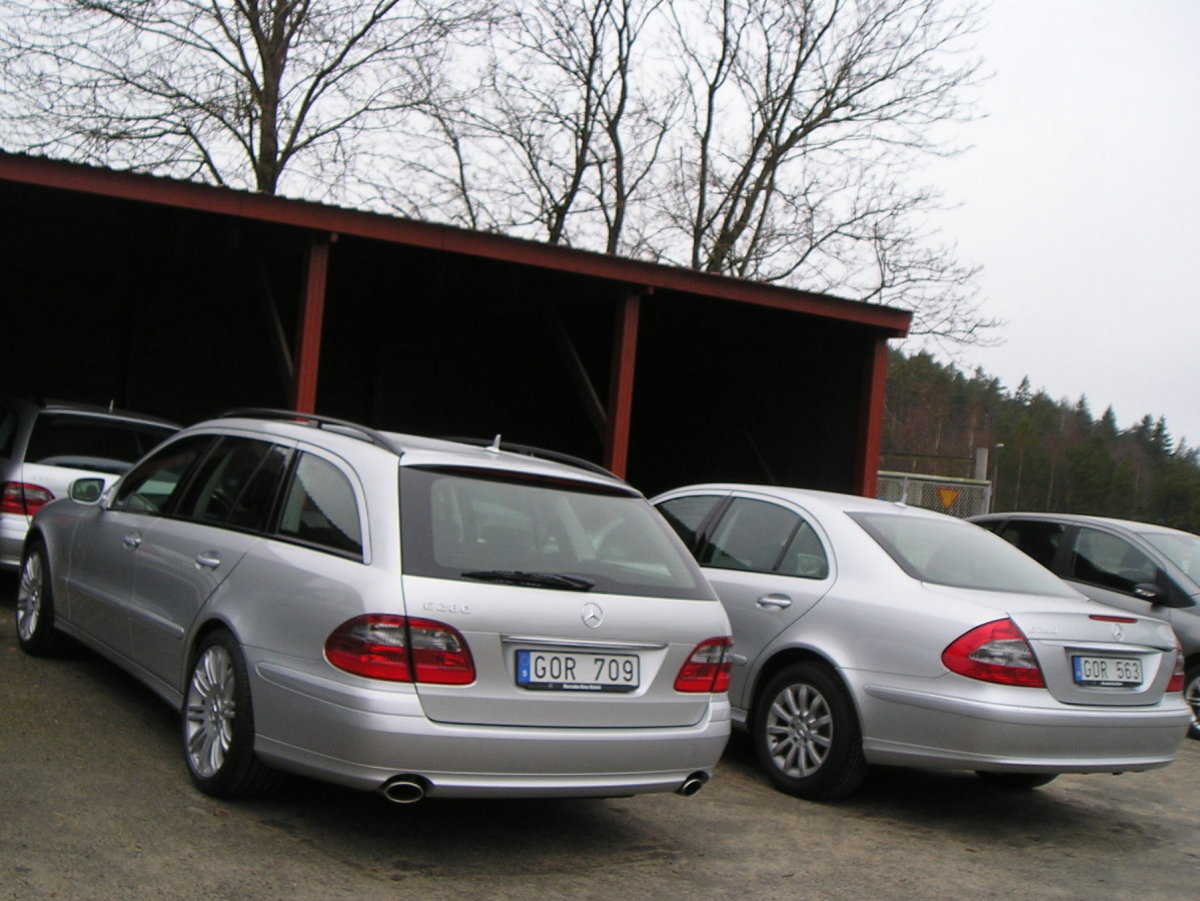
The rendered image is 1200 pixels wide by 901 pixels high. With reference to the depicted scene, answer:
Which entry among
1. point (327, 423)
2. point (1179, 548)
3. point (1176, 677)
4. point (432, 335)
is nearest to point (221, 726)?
point (327, 423)

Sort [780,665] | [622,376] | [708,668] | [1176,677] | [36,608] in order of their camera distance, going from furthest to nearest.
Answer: [622,376], [36,608], [780,665], [1176,677], [708,668]

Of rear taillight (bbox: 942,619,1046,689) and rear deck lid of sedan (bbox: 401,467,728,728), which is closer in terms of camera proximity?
rear deck lid of sedan (bbox: 401,467,728,728)

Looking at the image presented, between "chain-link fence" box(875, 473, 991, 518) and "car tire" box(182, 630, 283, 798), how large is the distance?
15741 mm

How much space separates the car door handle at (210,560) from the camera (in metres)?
5.00

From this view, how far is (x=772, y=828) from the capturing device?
5.38m

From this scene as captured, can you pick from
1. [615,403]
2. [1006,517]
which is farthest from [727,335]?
[1006,517]

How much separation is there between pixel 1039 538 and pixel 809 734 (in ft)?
16.9

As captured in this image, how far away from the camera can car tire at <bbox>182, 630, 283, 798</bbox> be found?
14.8ft

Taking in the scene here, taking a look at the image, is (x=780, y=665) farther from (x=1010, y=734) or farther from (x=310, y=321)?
(x=310, y=321)

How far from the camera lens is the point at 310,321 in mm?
11391

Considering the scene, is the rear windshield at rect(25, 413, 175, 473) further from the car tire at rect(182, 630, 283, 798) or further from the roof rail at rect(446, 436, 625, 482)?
the car tire at rect(182, 630, 283, 798)

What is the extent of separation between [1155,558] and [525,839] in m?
6.67

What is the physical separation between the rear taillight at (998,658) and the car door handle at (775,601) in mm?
992

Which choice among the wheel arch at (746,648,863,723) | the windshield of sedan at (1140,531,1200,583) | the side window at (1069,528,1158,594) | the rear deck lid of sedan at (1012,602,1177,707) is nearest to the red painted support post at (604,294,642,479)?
the side window at (1069,528,1158,594)
